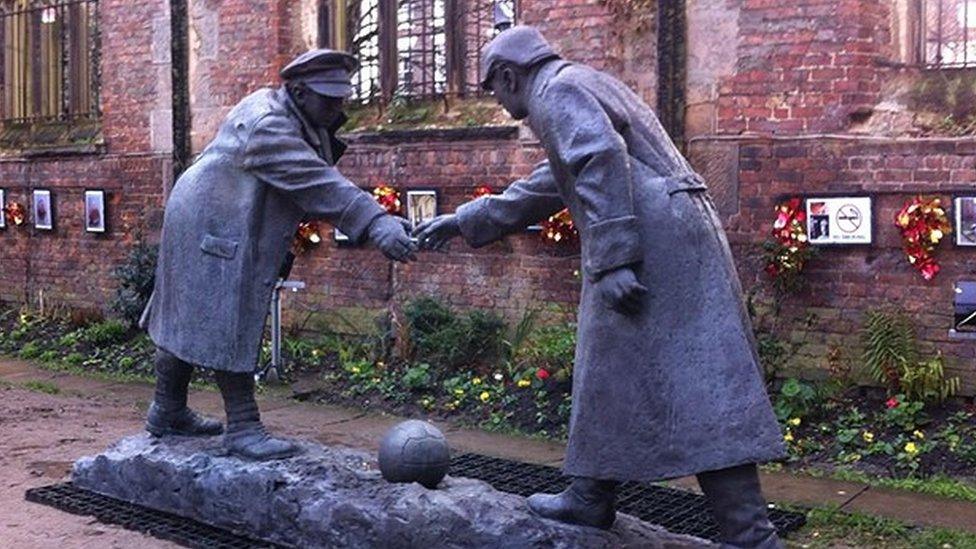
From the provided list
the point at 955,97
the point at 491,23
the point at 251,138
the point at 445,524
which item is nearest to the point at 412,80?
the point at 491,23

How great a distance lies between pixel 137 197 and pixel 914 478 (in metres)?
8.13

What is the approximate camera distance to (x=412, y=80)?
35.0ft

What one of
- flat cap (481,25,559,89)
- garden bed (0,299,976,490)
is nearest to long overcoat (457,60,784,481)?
flat cap (481,25,559,89)

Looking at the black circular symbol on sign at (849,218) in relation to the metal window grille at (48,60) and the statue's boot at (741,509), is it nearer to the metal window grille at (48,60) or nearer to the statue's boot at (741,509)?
the statue's boot at (741,509)

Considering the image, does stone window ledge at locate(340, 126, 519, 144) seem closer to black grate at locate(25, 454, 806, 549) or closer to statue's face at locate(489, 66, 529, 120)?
black grate at locate(25, 454, 806, 549)

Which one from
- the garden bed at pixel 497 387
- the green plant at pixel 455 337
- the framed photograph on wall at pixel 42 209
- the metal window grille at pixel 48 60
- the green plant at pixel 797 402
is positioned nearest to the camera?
the garden bed at pixel 497 387

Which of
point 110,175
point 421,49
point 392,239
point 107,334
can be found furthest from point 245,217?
point 110,175

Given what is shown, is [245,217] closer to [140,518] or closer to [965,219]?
[140,518]

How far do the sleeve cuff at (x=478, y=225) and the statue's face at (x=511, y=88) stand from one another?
1.60 ft

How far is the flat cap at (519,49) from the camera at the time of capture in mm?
4402

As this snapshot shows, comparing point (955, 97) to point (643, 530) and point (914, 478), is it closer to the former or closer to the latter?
point (914, 478)

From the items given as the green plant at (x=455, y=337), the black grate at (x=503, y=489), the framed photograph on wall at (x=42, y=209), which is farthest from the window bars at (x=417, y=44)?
the black grate at (x=503, y=489)

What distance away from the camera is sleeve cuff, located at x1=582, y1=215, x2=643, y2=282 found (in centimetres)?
405

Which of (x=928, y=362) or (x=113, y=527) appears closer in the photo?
(x=113, y=527)
